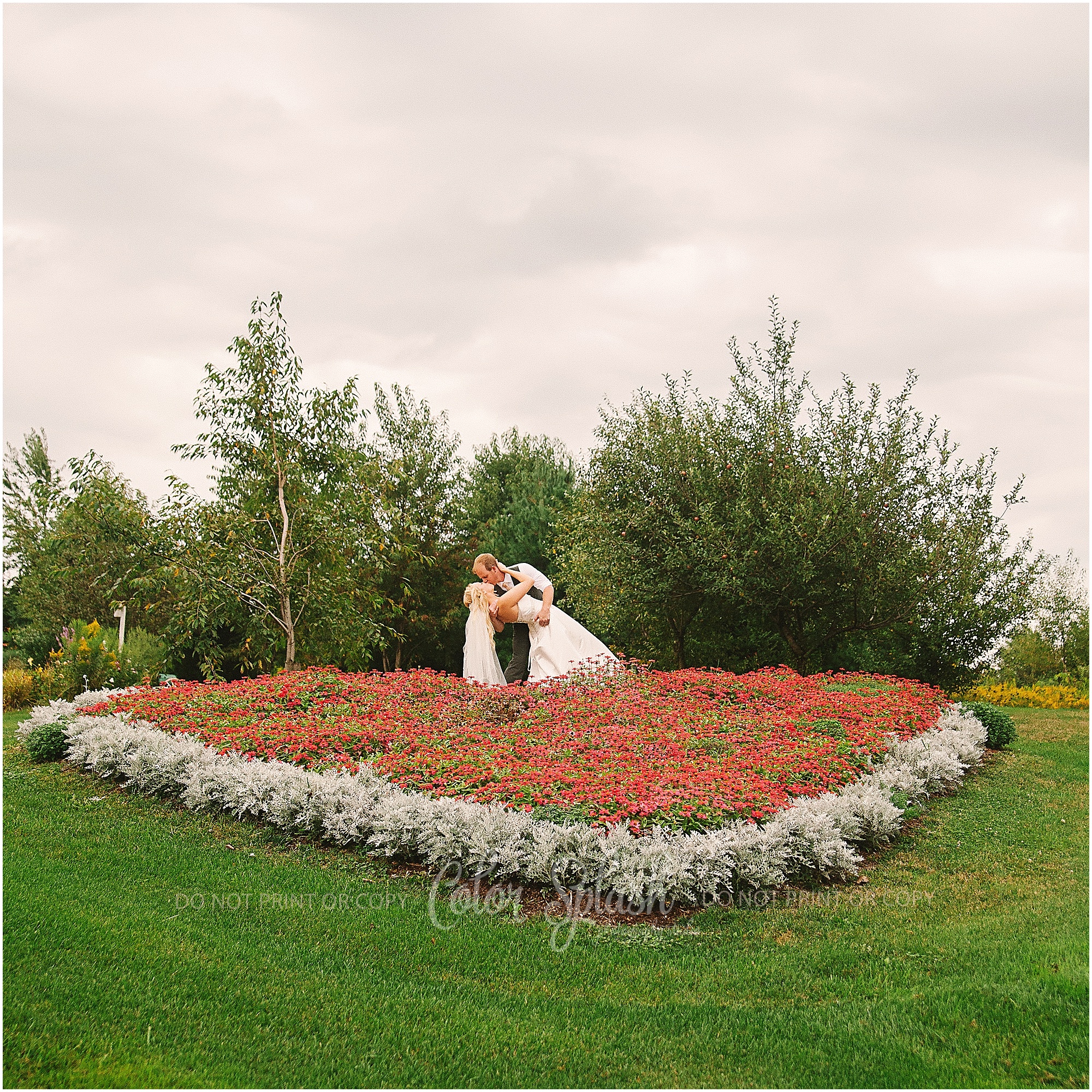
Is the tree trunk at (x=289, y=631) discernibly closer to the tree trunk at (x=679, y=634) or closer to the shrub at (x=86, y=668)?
the shrub at (x=86, y=668)

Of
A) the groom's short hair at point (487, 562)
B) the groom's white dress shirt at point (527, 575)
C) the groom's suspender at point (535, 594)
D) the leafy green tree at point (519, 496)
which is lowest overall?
the groom's suspender at point (535, 594)

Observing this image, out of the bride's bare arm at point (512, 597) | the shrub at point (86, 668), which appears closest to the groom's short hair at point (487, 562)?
the bride's bare arm at point (512, 597)

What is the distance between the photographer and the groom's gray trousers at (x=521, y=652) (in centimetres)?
1208

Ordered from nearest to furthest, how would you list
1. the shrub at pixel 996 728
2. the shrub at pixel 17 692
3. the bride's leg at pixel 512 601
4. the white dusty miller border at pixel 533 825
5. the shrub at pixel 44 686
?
the white dusty miller border at pixel 533 825 < the shrub at pixel 996 728 < the bride's leg at pixel 512 601 < the shrub at pixel 44 686 < the shrub at pixel 17 692

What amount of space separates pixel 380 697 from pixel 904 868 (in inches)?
237

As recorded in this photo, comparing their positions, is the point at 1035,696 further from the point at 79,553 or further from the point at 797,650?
the point at 79,553

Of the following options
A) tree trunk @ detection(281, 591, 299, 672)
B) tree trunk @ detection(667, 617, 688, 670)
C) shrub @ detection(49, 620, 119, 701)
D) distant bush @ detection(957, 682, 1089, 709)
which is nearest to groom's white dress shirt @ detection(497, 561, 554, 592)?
tree trunk @ detection(281, 591, 299, 672)

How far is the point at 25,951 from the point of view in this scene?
4.33 meters

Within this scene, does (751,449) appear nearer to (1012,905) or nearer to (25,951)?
(1012,905)

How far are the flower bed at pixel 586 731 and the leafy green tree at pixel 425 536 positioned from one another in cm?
1208

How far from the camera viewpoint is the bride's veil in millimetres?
11906

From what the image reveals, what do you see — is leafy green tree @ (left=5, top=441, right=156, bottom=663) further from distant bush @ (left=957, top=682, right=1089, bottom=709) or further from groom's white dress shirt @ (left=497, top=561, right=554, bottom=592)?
distant bush @ (left=957, top=682, right=1089, bottom=709)

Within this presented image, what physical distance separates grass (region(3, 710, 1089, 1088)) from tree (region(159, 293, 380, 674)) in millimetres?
6792

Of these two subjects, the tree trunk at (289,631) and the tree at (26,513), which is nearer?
the tree trunk at (289,631)
